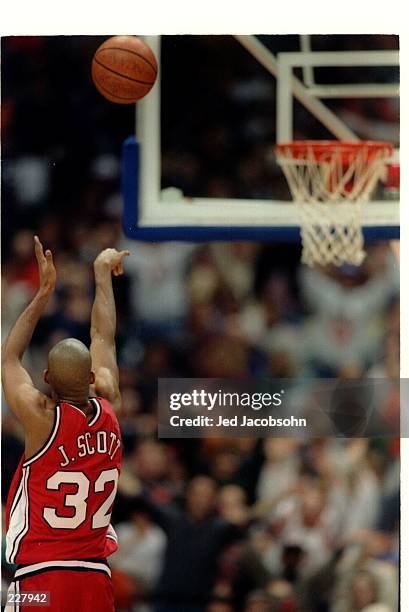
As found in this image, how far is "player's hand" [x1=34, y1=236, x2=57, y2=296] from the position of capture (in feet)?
15.8

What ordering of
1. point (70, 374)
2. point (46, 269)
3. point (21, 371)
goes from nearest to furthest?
point (70, 374) < point (21, 371) < point (46, 269)

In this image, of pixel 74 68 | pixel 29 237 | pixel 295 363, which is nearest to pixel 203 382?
pixel 295 363

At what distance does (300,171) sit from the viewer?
5.06 meters

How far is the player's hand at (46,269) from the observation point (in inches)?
190

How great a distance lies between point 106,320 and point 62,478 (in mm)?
828

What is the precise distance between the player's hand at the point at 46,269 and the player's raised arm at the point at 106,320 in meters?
0.23

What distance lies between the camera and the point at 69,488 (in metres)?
4.63

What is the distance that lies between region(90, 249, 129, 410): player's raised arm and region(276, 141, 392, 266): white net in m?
0.89

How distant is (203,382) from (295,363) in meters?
0.46

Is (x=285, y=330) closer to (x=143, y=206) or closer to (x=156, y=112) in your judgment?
(x=143, y=206)

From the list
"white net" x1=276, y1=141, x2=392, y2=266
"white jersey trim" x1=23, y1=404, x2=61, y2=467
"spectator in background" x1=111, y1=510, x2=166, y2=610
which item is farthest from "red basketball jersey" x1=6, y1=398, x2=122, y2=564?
"white net" x1=276, y1=141, x2=392, y2=266

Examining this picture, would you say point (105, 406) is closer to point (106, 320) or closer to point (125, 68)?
point (106, 320)

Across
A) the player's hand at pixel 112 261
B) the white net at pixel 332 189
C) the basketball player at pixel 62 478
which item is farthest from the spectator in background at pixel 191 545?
the white net at pixel 332 189

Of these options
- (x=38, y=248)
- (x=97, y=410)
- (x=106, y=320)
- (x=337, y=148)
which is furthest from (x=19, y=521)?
(x=337, y=148)
